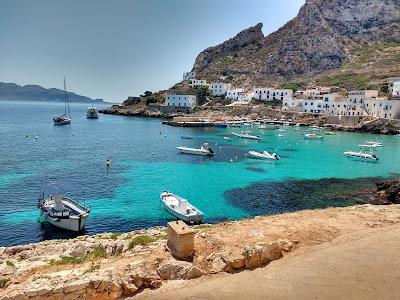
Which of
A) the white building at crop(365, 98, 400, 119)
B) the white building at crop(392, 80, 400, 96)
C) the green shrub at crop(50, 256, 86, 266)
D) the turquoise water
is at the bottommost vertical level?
the turquoise water

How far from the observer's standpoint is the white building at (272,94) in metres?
132

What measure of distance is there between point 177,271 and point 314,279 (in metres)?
4.00

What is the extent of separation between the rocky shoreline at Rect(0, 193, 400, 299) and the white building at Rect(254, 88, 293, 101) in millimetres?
118940

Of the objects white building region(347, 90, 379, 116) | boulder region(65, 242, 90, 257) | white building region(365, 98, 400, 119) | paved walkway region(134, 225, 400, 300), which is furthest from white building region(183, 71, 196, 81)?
paved walkway region(134, 225, 400, 300)

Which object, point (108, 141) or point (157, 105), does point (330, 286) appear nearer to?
point (108, 141)

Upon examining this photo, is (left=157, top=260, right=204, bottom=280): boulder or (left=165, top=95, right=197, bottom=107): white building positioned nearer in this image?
(left=157, top=260, right=204, bottom=280): boulder

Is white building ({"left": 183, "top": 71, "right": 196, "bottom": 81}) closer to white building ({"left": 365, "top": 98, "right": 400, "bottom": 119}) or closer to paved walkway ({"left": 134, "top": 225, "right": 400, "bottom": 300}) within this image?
white building ({"left": 365, "top": 98, "right": 400, "bottom": 119})

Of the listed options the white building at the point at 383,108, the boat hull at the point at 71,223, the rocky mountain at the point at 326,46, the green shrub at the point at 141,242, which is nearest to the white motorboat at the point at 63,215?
the boat hull at the point at 71,223

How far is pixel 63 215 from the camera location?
26047mm

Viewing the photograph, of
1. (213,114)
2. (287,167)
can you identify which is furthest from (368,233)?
(213,114)

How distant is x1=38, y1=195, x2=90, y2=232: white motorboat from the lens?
85.2 feet

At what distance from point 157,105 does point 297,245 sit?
13710cm

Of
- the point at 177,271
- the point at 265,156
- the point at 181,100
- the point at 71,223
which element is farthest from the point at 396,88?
the point at 177,271

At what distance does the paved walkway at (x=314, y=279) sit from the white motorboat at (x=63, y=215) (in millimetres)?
17661
